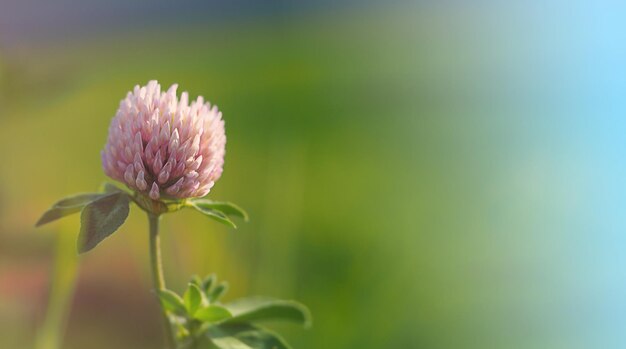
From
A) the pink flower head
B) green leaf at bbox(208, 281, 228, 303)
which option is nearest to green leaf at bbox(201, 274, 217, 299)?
green leaf at bbox(208, 281, 228, 303)

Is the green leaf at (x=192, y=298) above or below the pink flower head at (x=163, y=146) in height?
below

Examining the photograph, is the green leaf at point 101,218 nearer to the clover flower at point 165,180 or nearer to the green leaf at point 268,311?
the clover flower at point 165,180

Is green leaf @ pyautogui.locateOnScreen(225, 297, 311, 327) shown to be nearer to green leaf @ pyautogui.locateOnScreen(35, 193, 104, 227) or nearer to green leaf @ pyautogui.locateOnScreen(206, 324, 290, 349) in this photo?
green leaf @ pyautogui.locateOnScreen(206, 324, 290, 349)

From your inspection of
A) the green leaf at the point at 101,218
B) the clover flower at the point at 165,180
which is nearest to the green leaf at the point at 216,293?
the clover flower at the point at 165,180

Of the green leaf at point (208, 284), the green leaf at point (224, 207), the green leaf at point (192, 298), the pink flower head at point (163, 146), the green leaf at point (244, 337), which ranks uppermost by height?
the pink flower head at point (163, 146)

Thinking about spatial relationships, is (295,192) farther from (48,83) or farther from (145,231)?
(48,83)

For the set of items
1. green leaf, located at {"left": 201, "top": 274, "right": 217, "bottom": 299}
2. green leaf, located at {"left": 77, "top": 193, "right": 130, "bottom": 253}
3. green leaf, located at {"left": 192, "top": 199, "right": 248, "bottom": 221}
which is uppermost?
green leaf, located at {"left": 192, "top": 199, "right": 248, "bottom": 221}

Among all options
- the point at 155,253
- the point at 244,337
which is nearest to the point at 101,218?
the point at 155,253

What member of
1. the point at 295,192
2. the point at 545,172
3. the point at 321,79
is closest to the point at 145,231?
the point at 295,192
